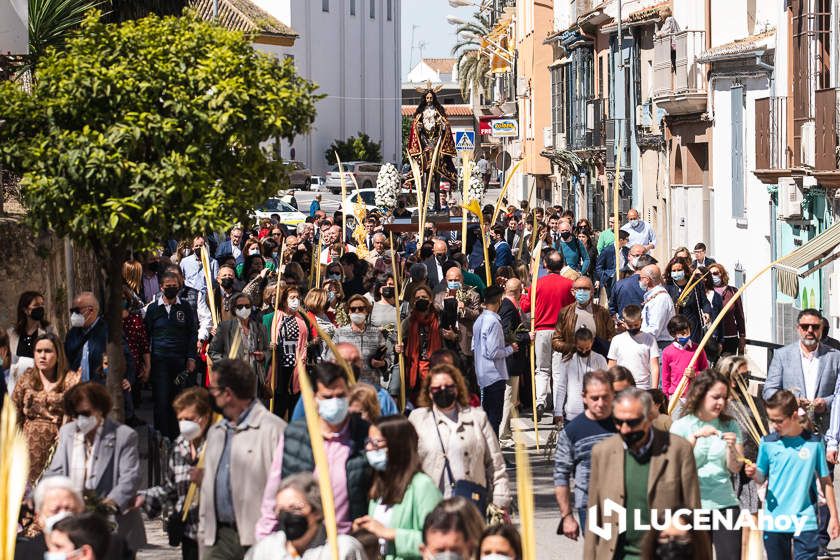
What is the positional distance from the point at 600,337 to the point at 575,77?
39659 millimetres

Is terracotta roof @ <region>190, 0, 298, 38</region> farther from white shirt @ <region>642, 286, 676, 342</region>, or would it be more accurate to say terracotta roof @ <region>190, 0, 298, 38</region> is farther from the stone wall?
white shirt @ <region>642, 286, 676, 342</region>

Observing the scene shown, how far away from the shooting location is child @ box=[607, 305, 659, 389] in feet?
41.6

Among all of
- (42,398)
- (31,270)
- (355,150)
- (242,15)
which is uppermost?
(242,15)

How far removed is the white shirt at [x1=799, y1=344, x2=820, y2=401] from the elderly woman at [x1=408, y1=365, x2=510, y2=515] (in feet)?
10.8

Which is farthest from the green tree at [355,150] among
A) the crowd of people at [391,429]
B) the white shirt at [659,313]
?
the crowd of people at [391,429]

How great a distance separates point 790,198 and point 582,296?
1109 centimetres

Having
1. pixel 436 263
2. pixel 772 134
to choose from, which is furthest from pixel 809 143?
pixel 436 263

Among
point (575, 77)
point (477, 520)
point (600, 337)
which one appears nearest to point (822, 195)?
point (600, 337)

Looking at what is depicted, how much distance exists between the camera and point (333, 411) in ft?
25.9

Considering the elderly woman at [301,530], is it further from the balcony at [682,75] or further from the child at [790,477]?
the balcony at [682,75]

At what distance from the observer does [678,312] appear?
53.7 ft

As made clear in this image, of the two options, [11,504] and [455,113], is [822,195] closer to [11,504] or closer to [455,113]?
[11,504]

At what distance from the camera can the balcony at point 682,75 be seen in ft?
109

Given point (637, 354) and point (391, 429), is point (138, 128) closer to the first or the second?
point (637, 354)
